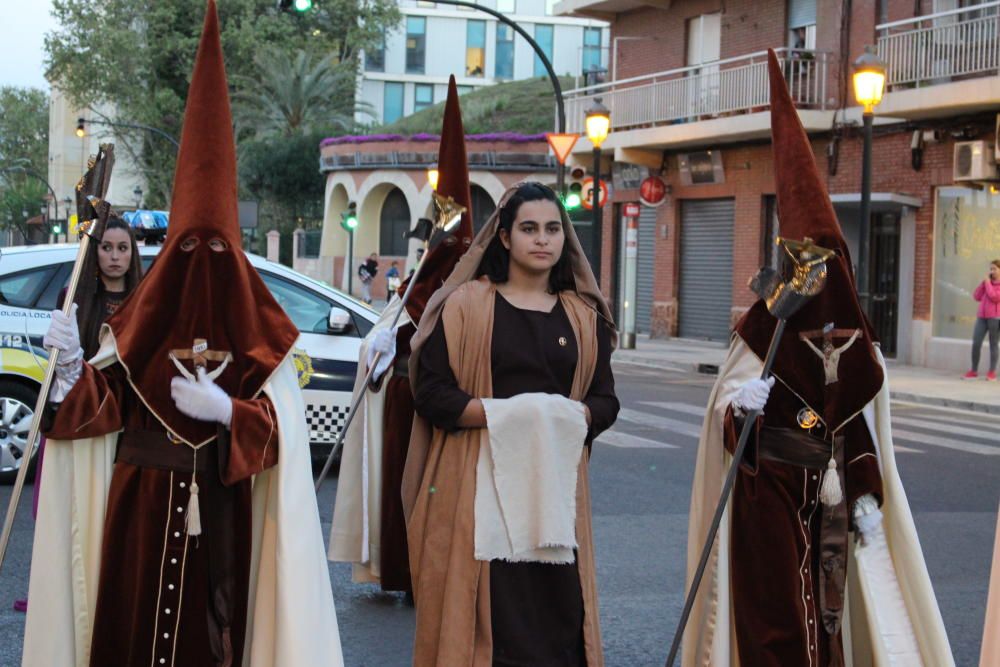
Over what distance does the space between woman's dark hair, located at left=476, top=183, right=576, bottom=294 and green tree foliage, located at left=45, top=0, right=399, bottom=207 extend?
163 feet

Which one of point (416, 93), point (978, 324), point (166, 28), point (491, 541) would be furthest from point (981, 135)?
point (416, 93)

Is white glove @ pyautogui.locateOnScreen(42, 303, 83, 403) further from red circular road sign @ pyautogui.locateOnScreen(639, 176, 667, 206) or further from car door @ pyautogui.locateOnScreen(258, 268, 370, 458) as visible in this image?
red circular road sign @ pyautogui.locateOnScreen(639, 176, 667, 206)

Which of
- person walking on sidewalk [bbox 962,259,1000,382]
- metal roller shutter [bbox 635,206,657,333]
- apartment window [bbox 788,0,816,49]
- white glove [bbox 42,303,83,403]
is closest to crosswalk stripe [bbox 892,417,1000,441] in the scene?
person walking on sidewalk [bbox 962,259,1000,382]

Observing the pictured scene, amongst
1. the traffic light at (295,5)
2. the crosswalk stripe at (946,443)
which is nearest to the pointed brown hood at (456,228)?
the crosswalk stripe at (946,443)

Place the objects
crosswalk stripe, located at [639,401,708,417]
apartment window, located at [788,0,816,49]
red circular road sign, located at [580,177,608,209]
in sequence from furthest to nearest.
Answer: red circular road sign, located at [580,177,608,209] → apartment window, located at [788,0,816,49] → crosswalk stripe, located at [639,401,708,417]

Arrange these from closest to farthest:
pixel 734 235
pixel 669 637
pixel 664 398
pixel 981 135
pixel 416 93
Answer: pixel 669 637 < pixel 664 398 < pixel 981 135 < pixel 734 235 < pixel 416 93

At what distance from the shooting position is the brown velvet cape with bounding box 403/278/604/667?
4289mm

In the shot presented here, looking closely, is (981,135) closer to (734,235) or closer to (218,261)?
(734,235)

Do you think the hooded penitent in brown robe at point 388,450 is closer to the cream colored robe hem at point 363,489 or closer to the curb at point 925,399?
the cream colored robe hem at point 363,489

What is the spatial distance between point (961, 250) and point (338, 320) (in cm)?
1538

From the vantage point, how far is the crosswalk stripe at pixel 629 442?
11852 millimetres

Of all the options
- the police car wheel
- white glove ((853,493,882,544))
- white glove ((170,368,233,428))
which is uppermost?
white glove ((170,368,233,428))

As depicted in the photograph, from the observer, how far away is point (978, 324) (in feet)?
64.5

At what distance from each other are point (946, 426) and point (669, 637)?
9577 mm
